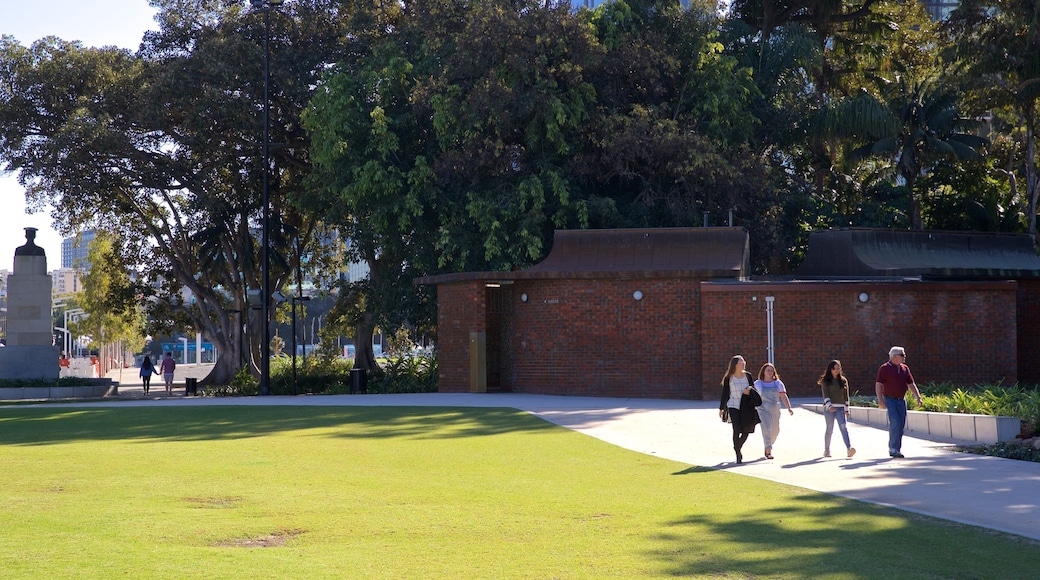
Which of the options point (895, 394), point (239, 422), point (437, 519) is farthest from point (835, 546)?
point (239, 422)

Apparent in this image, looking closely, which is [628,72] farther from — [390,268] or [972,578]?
[972,578]

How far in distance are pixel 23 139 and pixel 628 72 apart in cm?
2242

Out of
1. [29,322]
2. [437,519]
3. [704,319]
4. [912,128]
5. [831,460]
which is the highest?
[912,128]

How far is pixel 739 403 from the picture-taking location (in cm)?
1466

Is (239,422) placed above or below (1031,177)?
below

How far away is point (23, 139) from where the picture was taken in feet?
128

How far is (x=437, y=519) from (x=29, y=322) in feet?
104

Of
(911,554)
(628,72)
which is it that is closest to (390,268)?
(628,72)

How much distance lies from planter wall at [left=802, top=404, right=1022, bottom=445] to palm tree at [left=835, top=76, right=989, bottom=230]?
16.6 metres

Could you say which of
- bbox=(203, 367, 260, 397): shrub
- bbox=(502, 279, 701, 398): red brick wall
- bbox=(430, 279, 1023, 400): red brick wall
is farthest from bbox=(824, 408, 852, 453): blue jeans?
bbox=(203, 367, 260, 397): shrub

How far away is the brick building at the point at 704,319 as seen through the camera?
25.4 meters

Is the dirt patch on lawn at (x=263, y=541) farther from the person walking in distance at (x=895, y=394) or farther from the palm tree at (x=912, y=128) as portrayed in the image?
the palm tree at (x=912, y=128)

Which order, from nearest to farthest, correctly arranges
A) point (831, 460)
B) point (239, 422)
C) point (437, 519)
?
point (437, 519) → point (831, 460) → point (239, 422)

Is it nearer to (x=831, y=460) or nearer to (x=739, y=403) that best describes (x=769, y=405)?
(x=739, y=403)
